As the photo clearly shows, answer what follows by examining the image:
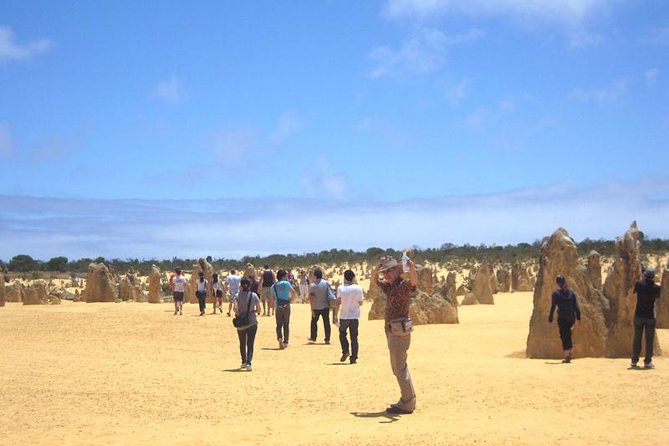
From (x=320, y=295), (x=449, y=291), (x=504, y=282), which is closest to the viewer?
(x=320, y=295)

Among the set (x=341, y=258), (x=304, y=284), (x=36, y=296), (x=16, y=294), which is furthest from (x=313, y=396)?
(x=341, y=258)

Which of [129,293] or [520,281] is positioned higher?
[520,281]

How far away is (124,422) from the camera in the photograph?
9844 millimetres

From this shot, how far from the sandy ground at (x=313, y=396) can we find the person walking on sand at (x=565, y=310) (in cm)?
33

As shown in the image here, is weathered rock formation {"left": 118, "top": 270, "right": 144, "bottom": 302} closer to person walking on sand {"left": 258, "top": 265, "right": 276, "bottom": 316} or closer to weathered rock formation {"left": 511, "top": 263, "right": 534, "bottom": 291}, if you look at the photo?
person walking on sand {"left": 258, "top": 265, "right": 276, "bottom": 316}

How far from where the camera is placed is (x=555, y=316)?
50.5ft

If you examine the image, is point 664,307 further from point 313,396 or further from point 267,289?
point 313,396

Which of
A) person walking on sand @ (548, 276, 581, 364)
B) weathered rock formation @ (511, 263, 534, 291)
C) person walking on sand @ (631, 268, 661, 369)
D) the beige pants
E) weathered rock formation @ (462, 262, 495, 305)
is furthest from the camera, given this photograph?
weathered rock formation @ (511, 263, 534, 291)

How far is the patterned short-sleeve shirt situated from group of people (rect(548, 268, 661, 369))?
17.3 ft

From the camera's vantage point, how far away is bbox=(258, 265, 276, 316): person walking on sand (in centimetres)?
2408

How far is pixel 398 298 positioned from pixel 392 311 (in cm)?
18

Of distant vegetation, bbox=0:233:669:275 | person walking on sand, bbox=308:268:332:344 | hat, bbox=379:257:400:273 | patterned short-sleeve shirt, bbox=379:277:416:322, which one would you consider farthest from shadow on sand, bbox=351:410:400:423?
distant vegetation, bbox=0:233:669:275

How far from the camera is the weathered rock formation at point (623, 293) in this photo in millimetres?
15133

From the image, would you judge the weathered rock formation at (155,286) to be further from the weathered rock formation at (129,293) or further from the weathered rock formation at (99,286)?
the weathered rock formation at (129,293)
